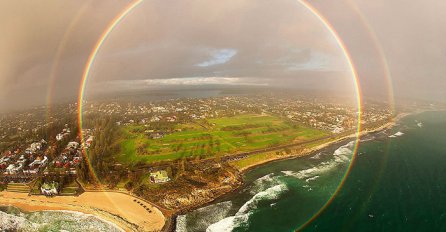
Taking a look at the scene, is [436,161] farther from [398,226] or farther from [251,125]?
[251,125]

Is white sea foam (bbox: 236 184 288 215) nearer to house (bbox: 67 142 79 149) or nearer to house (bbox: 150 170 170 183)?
house (bbox: 150 170 170 183)

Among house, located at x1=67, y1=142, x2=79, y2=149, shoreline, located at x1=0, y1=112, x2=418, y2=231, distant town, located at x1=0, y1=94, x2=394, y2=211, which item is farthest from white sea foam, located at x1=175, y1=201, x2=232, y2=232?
house, located at x1=67, y1=142, x2=79, y2=149

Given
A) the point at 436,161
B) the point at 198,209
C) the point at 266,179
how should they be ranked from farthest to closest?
the point at 436,161
the point at 266,179
the point at 198,209

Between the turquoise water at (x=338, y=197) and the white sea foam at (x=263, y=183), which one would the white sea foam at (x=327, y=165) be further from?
the white sea foam at (x=263, y=183)

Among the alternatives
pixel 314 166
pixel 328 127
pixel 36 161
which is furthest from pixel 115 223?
pixel 328 127

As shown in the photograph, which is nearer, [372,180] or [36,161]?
[372,180]

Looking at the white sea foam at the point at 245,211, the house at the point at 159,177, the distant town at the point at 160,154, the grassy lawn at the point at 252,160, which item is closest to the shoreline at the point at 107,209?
the distant town at the point at 160,154

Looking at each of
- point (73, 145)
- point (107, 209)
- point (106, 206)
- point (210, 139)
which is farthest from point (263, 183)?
point (73, 145)
